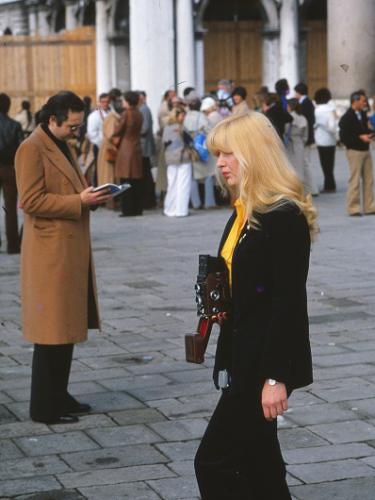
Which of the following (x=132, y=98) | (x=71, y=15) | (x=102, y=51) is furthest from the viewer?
(x=71, y=15)

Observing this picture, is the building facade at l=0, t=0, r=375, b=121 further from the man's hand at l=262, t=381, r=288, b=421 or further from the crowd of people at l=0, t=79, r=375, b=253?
the man's hand at l=262, t=381, r=288, b=421

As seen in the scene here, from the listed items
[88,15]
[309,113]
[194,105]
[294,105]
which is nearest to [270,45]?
[88,15]

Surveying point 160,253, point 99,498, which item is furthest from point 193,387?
point 160,253

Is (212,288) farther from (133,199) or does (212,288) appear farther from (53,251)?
(133,199)

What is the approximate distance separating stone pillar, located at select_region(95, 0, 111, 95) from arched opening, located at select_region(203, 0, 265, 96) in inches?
106

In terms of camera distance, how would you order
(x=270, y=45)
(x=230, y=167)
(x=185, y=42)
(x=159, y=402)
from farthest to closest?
(x=270, y=45) → (x=185, y=42) → (x=159, y=402) → (x=230, y=167)

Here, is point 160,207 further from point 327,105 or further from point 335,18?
point 335,18

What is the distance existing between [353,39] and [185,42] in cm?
401

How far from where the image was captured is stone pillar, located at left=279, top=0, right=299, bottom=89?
3183 centimetres

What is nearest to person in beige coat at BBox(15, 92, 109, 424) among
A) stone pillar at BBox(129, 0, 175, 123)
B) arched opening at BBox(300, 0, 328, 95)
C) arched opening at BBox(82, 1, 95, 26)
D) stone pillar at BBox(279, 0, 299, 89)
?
stone pillar at BBox(129, 0, 175, 123)

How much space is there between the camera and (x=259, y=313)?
393 cm

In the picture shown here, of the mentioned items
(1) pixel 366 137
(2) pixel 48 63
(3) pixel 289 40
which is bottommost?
(1) pixel 366 137

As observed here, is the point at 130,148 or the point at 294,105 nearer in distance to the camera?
the point at 130,148

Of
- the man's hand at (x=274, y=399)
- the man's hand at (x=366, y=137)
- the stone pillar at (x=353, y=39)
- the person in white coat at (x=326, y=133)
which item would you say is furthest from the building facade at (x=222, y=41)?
the man's hand at (x=274, y=399)
